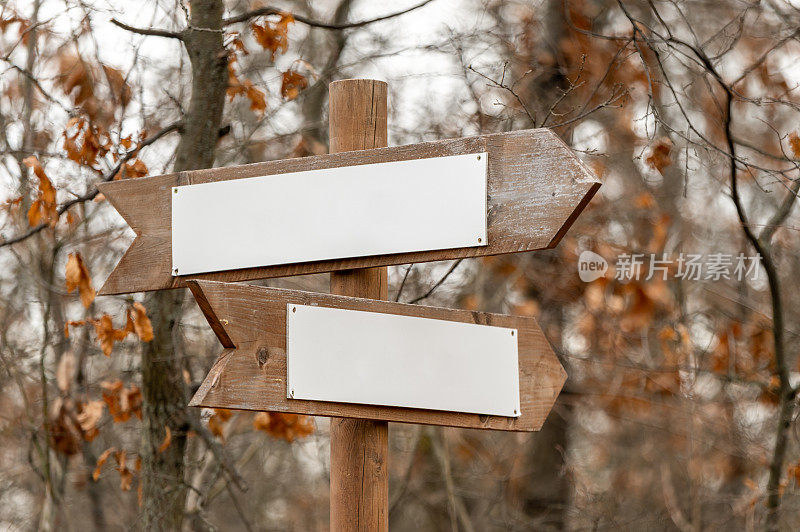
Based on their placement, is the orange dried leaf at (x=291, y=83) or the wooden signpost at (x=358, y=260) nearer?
the wooden signpost at (x=358, y=260)

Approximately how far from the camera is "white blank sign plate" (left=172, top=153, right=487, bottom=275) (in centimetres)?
198

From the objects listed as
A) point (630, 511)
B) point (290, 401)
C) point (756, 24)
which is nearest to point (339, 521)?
point (290, 401)

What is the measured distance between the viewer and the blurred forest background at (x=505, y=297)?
4449 mm

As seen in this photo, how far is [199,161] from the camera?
12.3 ft

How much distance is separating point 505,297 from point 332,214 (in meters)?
5.36

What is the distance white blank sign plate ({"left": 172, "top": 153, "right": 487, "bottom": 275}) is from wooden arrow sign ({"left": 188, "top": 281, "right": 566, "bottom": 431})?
145 millimetres

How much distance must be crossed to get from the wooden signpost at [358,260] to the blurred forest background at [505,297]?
1.75m

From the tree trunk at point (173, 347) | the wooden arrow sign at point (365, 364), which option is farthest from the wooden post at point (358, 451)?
the tree trunk at point (173, 347)

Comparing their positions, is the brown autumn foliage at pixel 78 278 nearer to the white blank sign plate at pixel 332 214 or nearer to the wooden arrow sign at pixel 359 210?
the wooden arrow sign at pixel 359 210

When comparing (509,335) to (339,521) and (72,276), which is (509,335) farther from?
(72,276)

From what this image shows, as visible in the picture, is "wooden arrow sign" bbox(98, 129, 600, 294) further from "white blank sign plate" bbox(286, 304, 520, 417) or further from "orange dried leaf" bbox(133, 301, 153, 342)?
"orange dried leaf" bbox(133, 301, 153, 342)

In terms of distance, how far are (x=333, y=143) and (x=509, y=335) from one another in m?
0.64

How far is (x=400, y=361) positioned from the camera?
203cm

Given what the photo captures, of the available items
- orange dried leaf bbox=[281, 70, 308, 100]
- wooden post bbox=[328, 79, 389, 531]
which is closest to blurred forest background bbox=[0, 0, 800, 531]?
orange dried leaf bbox=[281, 70, 308, 100]
